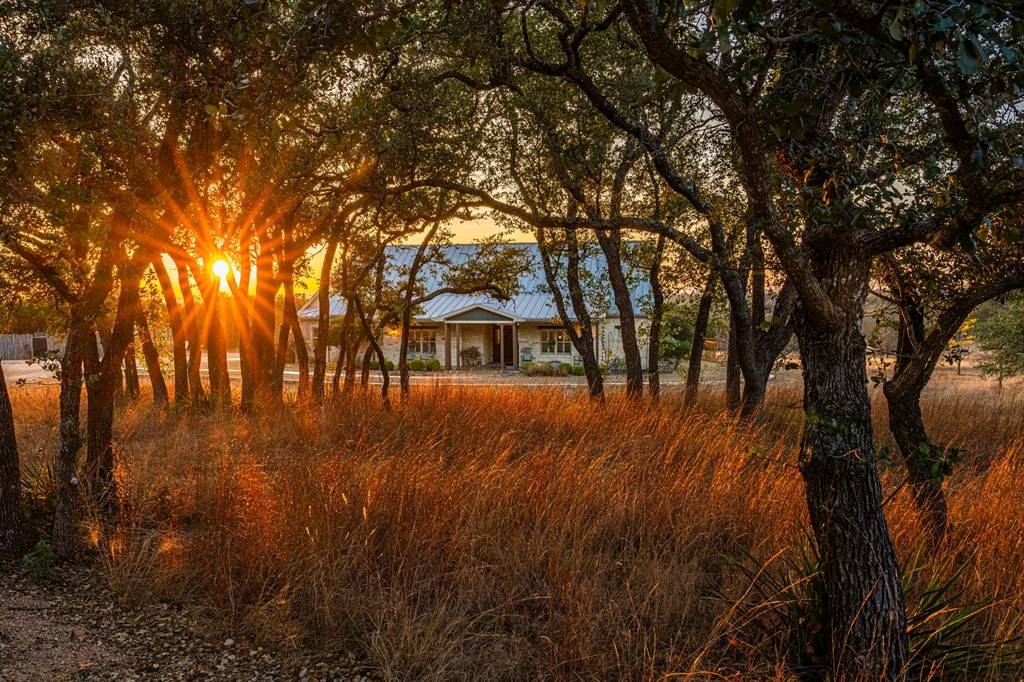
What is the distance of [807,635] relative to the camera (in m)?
3.30

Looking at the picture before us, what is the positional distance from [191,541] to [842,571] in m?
4.75

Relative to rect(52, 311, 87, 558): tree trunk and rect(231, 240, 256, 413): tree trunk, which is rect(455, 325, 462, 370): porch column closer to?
rect(231, 240, 256, 413): tree trunk

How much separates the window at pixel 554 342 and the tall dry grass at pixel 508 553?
81.1 feet

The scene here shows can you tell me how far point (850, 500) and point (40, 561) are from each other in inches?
228

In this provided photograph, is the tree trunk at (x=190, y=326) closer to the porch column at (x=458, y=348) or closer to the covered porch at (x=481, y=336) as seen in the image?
the covered porch at (x=481, y=336)

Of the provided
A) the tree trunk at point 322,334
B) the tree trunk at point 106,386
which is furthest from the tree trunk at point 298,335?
the tree trunk at point 106,386

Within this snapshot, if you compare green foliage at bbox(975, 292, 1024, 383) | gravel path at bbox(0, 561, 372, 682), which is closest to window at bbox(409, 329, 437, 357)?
green foliage at bbox(975, 292, 1024, 383)

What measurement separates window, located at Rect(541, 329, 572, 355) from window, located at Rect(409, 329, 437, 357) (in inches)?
260

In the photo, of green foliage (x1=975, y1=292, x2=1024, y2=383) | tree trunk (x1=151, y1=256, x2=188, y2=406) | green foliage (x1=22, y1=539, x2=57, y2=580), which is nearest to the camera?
green foliage (x1=22, y1=539, x2=57, y2=580)

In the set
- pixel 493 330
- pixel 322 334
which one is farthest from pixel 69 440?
pixel 493 330

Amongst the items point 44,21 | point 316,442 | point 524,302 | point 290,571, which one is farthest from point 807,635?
point 524,302

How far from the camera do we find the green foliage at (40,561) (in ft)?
15.8

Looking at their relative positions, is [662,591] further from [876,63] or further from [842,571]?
[876,63]

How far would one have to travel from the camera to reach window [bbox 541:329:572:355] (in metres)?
31.9
